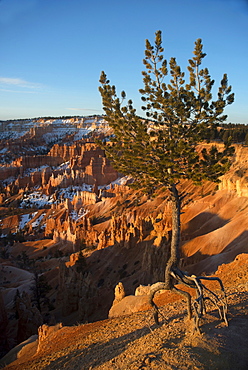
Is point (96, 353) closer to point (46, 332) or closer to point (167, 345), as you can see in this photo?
point (167, 345)

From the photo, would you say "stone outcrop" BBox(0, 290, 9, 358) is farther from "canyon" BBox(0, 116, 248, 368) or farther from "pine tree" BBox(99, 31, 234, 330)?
"pine tree" BBox(99, 31, 234, 330)

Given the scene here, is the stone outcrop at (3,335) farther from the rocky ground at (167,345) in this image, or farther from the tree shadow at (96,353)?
the tree shadow at (96,353)

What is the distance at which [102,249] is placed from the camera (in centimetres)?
3300

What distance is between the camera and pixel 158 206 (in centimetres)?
4528

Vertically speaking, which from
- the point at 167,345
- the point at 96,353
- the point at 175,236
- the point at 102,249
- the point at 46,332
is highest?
the point at 175,236

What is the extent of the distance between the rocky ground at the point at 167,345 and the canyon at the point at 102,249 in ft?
10.5

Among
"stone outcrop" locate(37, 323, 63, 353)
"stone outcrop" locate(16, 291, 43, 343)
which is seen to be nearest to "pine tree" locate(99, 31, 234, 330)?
"stone outcrop" locate(37, 323, 63, 353)

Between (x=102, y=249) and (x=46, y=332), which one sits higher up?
(x=46, y=332)

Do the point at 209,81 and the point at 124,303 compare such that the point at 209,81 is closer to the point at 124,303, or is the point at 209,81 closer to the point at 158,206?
the point at 124,303

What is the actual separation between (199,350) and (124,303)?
8.16 meters

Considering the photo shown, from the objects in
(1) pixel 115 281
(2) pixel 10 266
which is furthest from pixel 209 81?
(2) pixel 10 266

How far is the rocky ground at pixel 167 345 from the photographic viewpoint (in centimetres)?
499

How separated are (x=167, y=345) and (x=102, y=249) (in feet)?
91.8

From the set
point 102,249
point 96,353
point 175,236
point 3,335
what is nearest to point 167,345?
point 96,353
